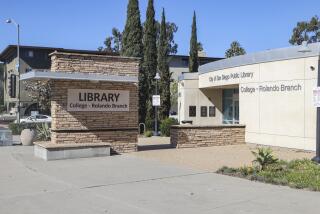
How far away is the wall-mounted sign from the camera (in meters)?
16.8

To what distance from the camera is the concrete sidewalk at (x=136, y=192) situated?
8.20 m

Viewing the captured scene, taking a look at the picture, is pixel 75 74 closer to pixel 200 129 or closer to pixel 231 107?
pixel 200 129

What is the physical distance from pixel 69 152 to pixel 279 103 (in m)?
8.64

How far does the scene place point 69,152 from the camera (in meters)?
15.4

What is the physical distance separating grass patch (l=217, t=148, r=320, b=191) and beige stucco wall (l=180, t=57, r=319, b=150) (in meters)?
4.63

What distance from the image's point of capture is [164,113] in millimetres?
34312

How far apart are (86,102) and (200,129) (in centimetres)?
535

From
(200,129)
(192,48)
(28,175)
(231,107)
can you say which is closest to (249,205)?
(28,175)

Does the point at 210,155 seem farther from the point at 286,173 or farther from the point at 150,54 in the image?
the point at 150,54

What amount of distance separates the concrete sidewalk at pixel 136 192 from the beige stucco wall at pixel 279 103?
22.4ft

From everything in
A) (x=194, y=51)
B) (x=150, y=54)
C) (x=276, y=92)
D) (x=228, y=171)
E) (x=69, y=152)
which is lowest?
(x=228, y=171)

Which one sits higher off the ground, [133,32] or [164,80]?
[133,32]

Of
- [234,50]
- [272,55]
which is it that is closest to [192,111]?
[272,55]

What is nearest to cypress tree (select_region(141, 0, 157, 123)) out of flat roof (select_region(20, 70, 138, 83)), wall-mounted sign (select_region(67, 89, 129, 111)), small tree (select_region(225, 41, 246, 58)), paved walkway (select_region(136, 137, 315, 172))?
paved walkway (select_region(136, 137, 315, 172))
